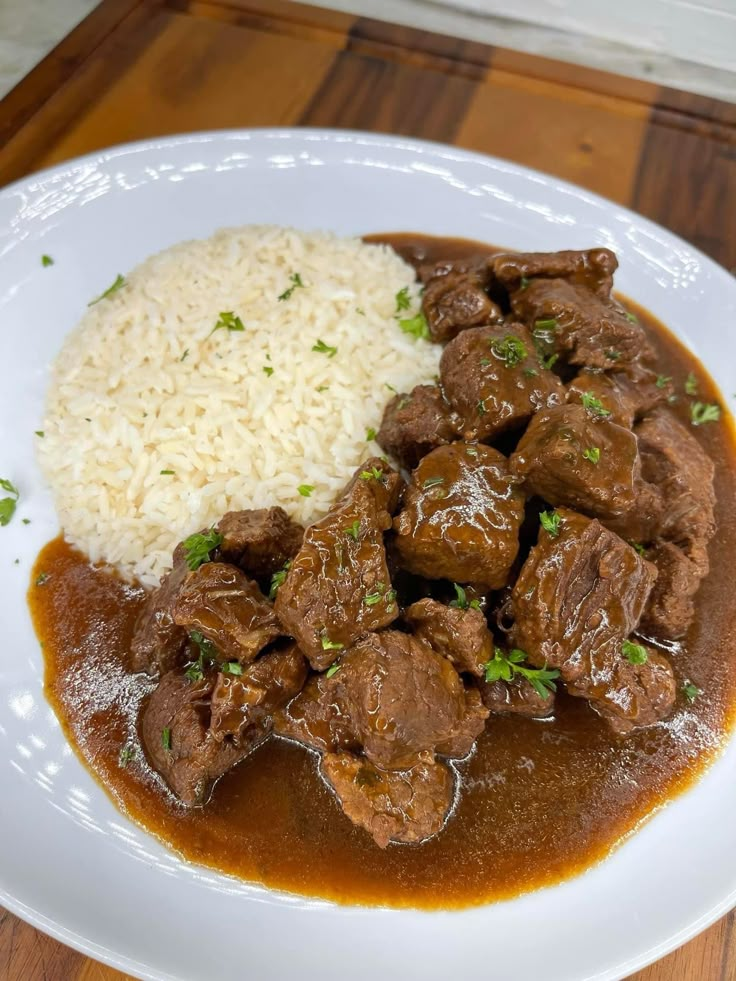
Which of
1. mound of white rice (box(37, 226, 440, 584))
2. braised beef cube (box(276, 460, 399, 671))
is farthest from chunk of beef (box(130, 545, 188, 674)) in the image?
braised beef cube (box(276, 460, 399, 671))

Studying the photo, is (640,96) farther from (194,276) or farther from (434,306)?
(194,276)

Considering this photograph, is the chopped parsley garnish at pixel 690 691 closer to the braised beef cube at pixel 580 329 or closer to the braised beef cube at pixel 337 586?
the braised beef cube at pixel 337 586

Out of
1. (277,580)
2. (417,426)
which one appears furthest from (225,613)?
(417,426)

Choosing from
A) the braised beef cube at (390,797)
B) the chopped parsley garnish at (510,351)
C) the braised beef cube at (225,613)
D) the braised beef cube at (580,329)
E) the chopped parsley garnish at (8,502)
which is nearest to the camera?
the braised beef cube at (390,797)

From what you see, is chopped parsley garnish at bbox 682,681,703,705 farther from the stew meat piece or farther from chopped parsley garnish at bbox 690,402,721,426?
chopped parsley garnish at bbox 690,402,721,426

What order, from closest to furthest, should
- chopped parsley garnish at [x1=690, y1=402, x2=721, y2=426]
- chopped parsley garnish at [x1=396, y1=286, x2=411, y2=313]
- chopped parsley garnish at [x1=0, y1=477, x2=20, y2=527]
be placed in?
chopped parsley garnish at [x1=0, y1=477, x2=20, y2=527] → chopped parsley garnish at [x1=690, y1=402, x2=721, y2=426] → chopped parsley garnish at [x1=396, y1=286, x2=411, y2=313]

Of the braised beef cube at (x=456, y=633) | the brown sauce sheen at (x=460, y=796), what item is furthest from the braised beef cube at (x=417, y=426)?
the brown sauce sheen at (x=460, y=796)

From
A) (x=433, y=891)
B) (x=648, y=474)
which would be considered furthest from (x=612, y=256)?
(x=433, y=891)
